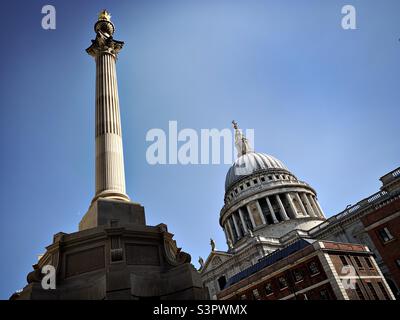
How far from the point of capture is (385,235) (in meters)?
35.6

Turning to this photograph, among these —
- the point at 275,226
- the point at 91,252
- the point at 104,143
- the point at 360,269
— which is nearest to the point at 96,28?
the point at 104,143

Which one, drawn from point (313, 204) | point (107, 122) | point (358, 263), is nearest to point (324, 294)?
point (358, 263)

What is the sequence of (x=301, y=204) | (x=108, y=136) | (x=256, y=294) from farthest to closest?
(x=301, y=204) < (x=256, y=294) < (x=108, y=136)

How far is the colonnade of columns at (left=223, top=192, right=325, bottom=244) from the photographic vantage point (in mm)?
77312

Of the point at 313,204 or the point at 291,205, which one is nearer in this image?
the point at 291,205

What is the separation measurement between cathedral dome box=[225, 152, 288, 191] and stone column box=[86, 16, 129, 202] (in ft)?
247

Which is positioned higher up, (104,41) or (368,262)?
(104,41)

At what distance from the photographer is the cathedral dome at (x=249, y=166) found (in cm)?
9162

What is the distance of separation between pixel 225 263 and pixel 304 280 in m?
27.2

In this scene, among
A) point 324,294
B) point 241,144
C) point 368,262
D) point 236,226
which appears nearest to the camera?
point 324,294

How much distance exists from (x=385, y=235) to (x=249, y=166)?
58.9m

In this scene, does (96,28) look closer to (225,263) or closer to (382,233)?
(382,233)

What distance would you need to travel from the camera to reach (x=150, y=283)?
10398mm

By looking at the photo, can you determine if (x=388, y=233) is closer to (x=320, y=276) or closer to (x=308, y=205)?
(x=320, y=276)
